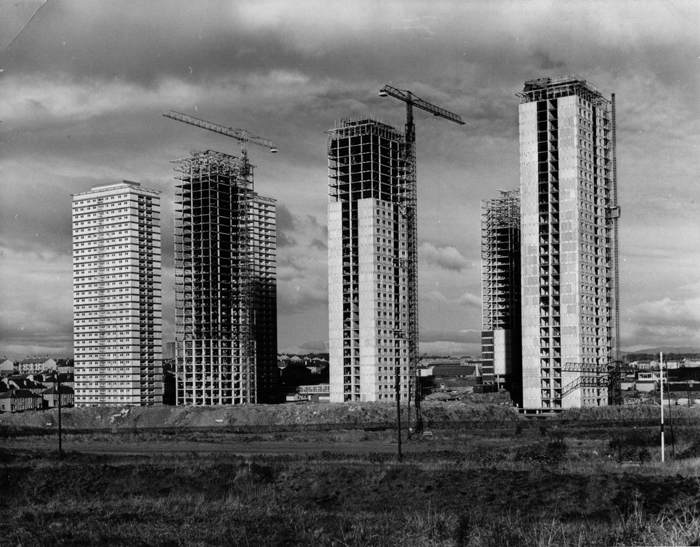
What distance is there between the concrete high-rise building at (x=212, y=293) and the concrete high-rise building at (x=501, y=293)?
157ft

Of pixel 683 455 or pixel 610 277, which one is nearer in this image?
pixel 683 455

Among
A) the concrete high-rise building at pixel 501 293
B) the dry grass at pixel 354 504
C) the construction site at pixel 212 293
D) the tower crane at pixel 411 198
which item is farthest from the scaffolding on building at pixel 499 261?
the dry grass at pixel 354 504

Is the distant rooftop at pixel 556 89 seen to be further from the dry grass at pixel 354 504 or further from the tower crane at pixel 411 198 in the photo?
the dry grass at pixel 354 504

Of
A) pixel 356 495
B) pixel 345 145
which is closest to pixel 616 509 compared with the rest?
pixel 356 495

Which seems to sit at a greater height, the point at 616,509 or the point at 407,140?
the point at 407,140

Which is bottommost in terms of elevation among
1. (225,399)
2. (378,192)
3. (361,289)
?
(225,399)

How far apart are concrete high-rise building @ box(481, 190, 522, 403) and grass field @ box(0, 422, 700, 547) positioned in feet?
387

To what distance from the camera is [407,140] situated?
567 ft

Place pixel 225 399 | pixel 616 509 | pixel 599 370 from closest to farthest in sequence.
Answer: pixel 616 509 → pixel 599 370 → pixel 225 399

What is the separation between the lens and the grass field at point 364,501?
24.4m

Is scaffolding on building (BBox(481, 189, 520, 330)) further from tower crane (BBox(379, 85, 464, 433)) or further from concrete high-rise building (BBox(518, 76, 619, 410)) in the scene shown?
concrete high-rise building (BBox(518, 76, 619, 410))

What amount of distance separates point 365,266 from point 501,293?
3559 centimetres

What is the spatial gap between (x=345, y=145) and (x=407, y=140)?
500 inches

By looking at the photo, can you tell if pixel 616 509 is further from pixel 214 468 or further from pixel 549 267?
pixel 549 267
